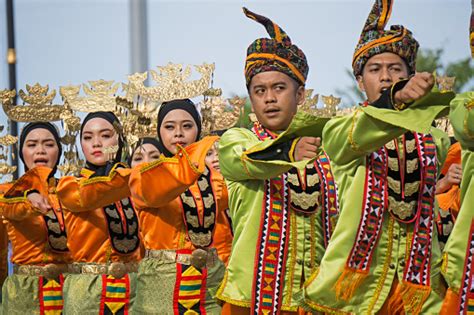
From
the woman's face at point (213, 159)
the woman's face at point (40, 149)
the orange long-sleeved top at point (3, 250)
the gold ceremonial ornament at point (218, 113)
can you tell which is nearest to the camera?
the gold ceremonial ornament at point (218, 113)

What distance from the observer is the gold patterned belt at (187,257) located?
6.65 metres

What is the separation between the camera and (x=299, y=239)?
204 inches

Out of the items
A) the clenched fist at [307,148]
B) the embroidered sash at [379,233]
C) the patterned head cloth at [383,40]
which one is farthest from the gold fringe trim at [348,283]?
the patterned head cloth at [383,40]

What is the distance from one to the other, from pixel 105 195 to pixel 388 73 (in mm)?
2349

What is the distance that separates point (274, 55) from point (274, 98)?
227mm

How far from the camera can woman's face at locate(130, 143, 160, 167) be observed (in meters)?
7.37

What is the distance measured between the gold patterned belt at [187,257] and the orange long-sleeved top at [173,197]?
0.03 meters

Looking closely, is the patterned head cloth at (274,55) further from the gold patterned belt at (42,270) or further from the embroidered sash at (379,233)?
the gold patterned belt at (42,270)

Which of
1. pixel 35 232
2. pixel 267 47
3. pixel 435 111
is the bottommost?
pixel 35 232

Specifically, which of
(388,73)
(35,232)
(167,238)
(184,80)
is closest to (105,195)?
(167,238)

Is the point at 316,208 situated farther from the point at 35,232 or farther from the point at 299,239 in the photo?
the point at 35,232

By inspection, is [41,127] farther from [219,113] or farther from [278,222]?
[278,222]

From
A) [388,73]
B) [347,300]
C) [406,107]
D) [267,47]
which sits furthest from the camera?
[267,47]

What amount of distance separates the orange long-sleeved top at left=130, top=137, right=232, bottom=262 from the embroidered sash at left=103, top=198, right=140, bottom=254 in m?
0.73
